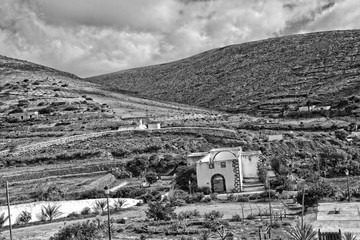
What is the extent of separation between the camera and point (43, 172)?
31234 millimetres

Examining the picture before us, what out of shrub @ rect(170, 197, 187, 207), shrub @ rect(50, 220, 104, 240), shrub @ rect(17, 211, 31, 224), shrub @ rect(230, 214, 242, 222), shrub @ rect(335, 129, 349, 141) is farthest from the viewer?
shrub @ rect(335, 129, 349, 141)

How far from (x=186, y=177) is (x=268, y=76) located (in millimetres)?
70844

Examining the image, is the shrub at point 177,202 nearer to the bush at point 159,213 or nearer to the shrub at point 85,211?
the bush at point 159,213

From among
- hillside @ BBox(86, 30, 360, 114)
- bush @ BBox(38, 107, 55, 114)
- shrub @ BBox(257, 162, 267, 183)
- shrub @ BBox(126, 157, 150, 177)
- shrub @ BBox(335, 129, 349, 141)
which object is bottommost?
shrub @ BBox(257, 162, 267, 183)

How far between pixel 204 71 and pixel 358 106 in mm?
63487

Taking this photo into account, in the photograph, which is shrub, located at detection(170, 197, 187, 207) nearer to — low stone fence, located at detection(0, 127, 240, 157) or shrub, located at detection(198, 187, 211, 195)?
shrub, located at detection(198, 187, 211, 195)

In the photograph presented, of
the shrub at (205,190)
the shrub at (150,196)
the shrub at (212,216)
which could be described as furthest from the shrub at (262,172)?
the shrub at (212,216)

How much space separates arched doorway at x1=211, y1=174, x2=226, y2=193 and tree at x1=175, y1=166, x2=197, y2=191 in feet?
3.73

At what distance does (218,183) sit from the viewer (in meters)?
23.4

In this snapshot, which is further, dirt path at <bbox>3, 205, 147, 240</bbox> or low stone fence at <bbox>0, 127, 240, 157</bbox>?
low stone fence at <bbox>0, 127, 240, 157</bbox>

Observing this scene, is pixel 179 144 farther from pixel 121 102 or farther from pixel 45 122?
pixel 121 102

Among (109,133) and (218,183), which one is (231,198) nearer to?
(218,183)

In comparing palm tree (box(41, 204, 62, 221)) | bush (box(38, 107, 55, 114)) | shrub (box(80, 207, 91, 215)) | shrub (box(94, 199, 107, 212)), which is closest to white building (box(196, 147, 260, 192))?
shrub (box(94, 199, 107, 212))

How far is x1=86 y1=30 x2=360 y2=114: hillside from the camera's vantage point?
7319 cm
